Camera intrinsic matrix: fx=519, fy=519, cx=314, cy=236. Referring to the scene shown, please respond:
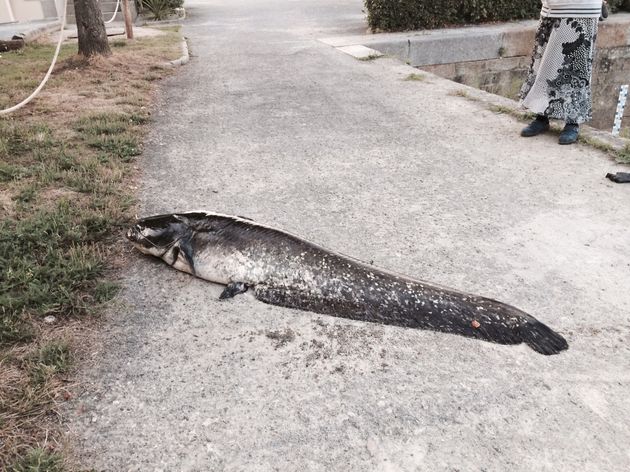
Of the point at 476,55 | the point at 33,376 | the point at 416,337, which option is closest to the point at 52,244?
the point at 33,376

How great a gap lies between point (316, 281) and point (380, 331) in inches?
17.4

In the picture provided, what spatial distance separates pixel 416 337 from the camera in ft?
8.70

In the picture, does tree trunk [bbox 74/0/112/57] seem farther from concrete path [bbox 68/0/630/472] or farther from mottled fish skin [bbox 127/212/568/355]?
mottled fish skin [bbox 127/212/568/355]

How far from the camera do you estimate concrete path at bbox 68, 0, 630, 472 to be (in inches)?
81.8

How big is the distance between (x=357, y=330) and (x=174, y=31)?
1228 centimetres

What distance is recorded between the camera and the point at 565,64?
5.15 metres

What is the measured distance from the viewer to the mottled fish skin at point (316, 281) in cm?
266

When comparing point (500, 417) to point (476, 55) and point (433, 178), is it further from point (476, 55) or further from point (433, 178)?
point (476, 55)

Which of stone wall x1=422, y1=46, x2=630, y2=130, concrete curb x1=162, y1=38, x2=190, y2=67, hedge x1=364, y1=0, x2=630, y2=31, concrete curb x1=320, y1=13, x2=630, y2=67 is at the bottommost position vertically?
stone wall x1=422, y1=46, x2=630, y2=130

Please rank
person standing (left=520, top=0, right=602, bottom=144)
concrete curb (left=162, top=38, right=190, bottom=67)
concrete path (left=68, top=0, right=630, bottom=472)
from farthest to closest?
concrete curb (left=162, top=38, right=190, bottom=67)
person standing (left=520, top=0, right=602, bottom=144)
concrete path (left=68, top=0, right=630, bottom=472)

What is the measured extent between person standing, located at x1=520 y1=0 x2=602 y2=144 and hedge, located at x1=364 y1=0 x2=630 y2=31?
692 centimetres

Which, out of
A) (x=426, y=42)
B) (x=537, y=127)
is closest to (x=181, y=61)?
(x=426, y=42)

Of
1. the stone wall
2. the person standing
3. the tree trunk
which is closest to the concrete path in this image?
the person standing

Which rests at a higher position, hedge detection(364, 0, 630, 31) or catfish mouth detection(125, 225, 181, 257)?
hedge detection(364, 0, 630, 31)
